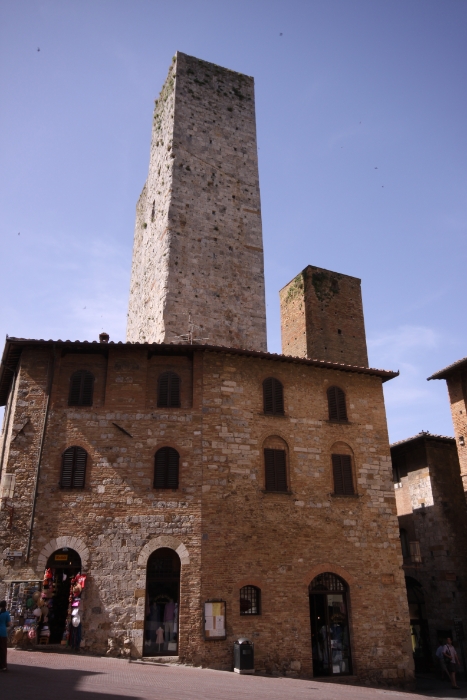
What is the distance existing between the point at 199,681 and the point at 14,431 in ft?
27.0

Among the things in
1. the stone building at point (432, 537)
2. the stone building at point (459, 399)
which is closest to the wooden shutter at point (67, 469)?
the stone building at point (432, 537)

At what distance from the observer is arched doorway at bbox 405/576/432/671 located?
21500mm

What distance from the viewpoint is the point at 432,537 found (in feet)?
72.6

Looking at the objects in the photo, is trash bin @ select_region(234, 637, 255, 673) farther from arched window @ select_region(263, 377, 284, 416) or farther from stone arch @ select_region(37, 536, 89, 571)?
arched window @ select_region(263, 377, 284, 416)

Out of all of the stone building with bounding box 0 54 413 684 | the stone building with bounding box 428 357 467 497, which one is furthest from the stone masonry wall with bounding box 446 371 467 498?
the stone building with bounding box 0 54 413 684

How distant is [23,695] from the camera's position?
899 centimetres

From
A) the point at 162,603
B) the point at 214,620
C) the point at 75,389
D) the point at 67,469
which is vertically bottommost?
the point at 214,620

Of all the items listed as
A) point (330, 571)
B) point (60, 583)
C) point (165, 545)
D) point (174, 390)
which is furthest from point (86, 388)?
point (330, 571)

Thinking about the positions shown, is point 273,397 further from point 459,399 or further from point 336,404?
point 459,399

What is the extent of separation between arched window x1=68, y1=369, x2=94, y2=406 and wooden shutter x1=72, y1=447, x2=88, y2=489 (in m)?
1.41

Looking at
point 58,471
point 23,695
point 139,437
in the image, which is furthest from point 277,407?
point 23,695

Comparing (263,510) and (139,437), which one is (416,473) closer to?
(263,510)

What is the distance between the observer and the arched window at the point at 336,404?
1888 centimetres

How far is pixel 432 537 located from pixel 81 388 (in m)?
14.4
